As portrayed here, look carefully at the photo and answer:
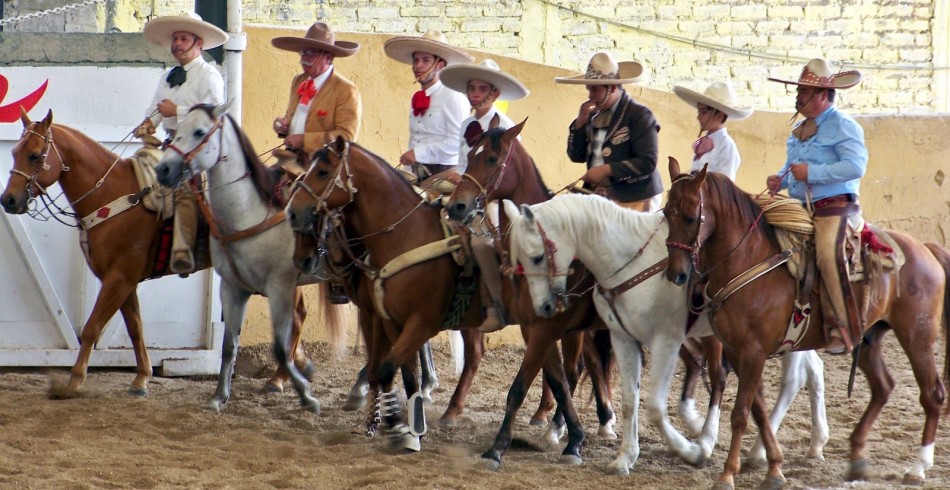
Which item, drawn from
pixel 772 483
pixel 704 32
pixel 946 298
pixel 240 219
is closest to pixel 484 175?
pixel 240 219

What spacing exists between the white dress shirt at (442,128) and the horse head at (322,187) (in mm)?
1157

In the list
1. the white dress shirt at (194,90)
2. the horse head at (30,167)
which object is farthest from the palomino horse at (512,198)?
the horse head at (30,167)

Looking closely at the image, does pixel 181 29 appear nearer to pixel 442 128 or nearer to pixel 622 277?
pixel 442 128

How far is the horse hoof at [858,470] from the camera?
6645mm

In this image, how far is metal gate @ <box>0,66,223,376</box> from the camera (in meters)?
9.28

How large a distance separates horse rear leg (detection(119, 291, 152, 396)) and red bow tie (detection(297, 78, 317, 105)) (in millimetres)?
1967

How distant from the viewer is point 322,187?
676cm

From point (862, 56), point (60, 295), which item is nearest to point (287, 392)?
point (60, 295)

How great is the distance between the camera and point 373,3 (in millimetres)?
14656

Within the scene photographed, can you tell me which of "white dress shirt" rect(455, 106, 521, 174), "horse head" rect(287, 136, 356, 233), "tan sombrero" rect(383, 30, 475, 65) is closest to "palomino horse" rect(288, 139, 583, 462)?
"horse head" rect(287, 136, 356, 233)

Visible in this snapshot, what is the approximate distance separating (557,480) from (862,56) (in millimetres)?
10261

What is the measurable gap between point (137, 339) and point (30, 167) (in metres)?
1.58

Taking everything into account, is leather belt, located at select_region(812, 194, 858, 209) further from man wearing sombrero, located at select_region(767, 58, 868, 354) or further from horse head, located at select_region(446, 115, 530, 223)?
horse head, located at select_region(446, 115, 530, 223)

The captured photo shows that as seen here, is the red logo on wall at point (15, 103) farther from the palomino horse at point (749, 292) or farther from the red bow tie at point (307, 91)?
the palomino horse at point (749, 292)
